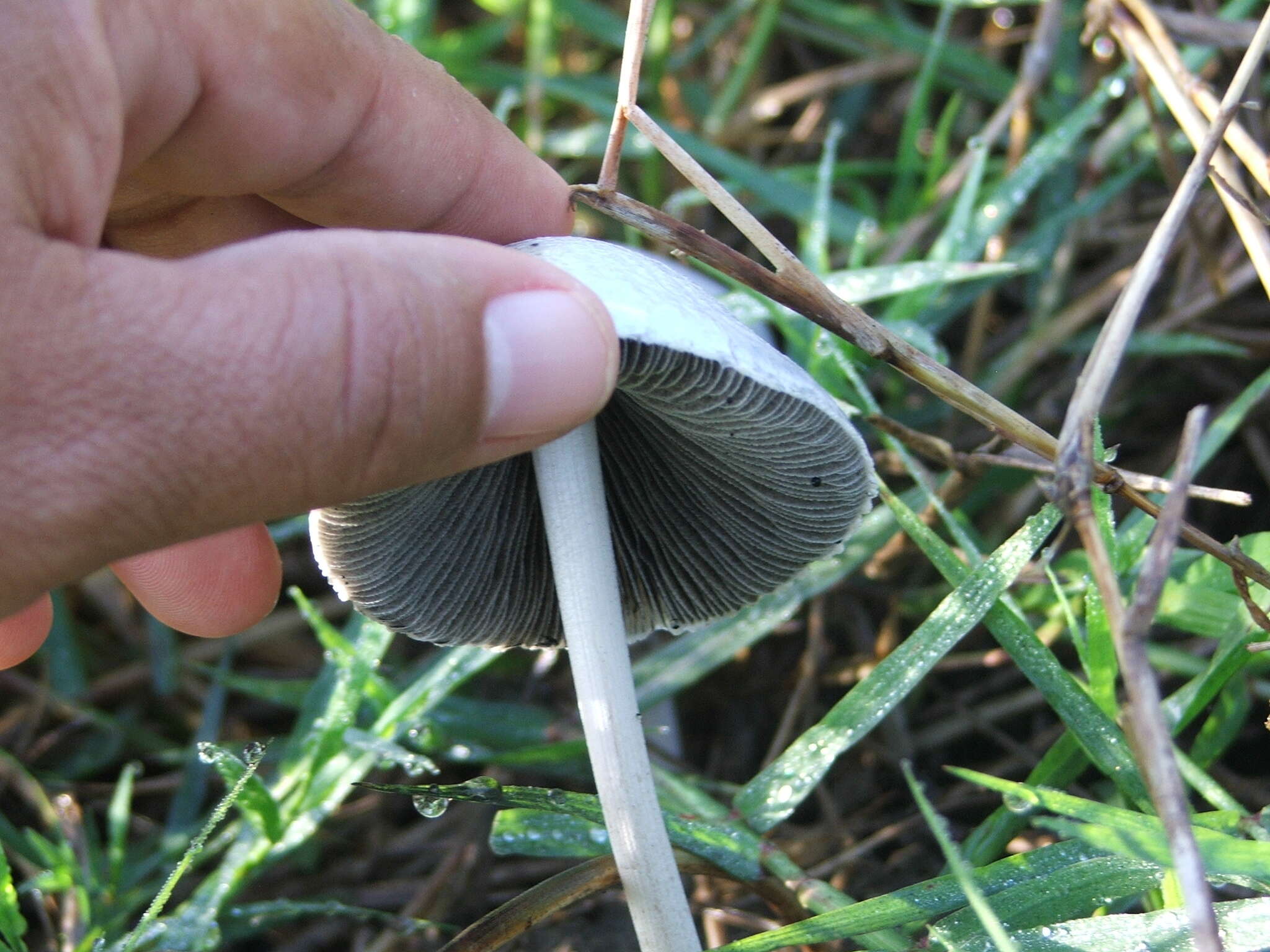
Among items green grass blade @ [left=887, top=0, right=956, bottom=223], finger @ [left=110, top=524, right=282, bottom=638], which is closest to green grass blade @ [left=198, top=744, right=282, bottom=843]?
finger @ [left=110, top=524, right=282, bottom=638]

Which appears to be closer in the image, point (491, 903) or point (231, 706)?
point (491, 903)

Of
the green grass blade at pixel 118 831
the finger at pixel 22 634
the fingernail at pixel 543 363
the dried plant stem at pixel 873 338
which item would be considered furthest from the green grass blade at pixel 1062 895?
the finger at pixel 22 634

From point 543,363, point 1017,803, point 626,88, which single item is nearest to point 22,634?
point 543,363

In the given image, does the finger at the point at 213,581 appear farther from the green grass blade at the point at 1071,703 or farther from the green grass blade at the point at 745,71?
the green grass blade at the point at 745,71

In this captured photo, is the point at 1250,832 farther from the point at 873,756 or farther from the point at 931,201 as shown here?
the point at 931,201

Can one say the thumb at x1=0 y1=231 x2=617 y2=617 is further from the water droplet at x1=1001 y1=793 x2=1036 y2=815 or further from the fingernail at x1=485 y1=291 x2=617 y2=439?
the water droplet at x1=1001 y1=793 x2=1036 y2=815

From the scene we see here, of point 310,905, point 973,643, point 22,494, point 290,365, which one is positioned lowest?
point 310,905

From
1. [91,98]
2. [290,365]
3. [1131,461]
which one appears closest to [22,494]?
[290,365]

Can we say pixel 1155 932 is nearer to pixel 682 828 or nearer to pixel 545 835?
pixel 682 828
